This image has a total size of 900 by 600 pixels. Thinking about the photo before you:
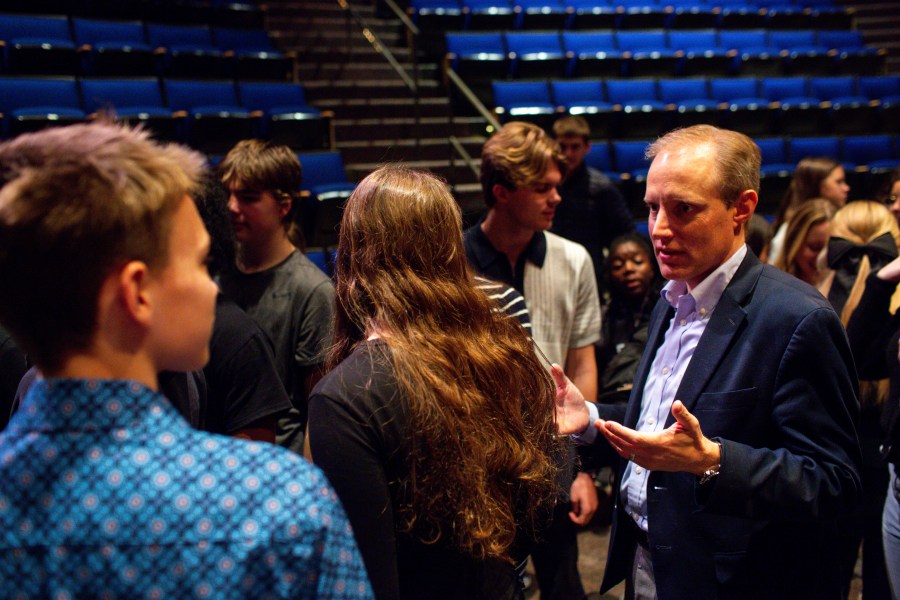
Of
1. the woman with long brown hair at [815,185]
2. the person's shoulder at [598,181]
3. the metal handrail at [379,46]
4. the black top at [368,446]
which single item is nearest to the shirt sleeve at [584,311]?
the black top at [368,446]

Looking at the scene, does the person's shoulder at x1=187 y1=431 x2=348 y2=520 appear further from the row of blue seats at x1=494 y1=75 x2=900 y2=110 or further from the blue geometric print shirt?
the row of blue seats at x1=494 y1=75 x2=900 y2=110

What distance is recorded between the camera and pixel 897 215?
112 inches

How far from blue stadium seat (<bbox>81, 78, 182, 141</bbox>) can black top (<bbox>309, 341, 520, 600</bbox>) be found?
5.36 meters

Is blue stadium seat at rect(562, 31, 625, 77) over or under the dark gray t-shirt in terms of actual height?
over

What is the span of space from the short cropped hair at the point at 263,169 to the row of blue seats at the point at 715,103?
494 cm

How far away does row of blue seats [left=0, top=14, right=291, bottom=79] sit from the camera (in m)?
6.35

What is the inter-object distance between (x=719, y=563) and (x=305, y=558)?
0.97 meters

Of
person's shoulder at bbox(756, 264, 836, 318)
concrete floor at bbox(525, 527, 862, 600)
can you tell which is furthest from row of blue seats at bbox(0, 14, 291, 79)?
person's shoulder at bbox(756, 264, 836, 318)

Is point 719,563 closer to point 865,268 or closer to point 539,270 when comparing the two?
point 539,270

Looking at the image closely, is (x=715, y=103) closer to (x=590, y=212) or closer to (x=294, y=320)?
(x=590, y=212)

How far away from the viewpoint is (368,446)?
1128mm

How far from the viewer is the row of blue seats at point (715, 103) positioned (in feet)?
25.0

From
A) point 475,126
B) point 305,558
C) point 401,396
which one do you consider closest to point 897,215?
point 401,396

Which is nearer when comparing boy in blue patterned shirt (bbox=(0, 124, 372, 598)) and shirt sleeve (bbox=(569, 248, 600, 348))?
boy in blue patterned shirt (bbox=(0, 124, 372, 598))
